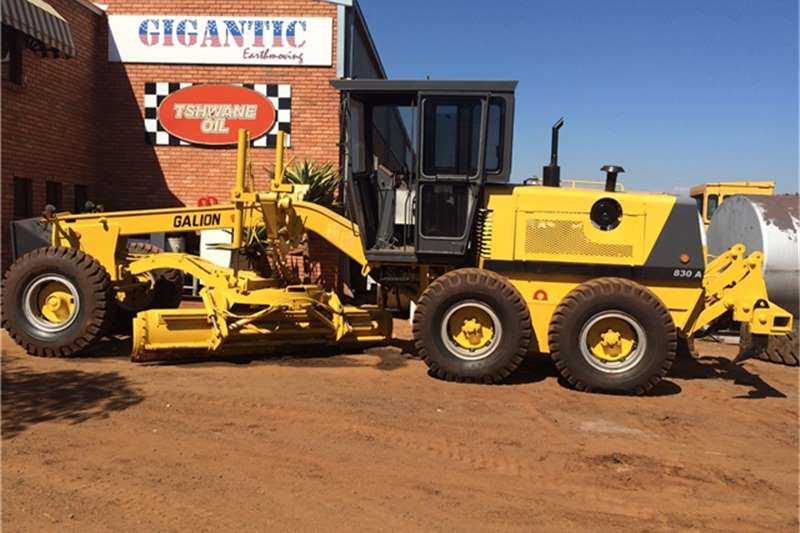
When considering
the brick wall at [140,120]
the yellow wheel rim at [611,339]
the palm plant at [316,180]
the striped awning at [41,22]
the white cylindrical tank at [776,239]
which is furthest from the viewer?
the brick wall at [140,120]

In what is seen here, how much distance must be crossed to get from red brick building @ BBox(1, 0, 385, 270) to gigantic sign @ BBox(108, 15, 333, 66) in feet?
0.06

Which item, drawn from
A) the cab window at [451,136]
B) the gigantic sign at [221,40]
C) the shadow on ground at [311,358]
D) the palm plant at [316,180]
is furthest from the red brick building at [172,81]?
the cab window at [451,136]

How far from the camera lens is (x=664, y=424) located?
5504mm

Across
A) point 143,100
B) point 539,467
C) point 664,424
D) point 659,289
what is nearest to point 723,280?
point 659,289

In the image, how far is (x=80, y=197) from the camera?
11.7 metres

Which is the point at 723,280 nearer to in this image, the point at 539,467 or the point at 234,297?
the point at 539,467

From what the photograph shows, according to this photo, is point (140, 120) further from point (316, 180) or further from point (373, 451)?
point (373, 451)

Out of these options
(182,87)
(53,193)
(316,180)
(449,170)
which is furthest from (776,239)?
(53,193)

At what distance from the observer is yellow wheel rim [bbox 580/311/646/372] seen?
6.38m

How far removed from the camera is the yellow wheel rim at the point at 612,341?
638 centimetres

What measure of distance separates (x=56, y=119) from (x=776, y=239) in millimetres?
10813

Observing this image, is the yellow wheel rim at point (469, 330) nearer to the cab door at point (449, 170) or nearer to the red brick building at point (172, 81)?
the cab door at point (449, 170)

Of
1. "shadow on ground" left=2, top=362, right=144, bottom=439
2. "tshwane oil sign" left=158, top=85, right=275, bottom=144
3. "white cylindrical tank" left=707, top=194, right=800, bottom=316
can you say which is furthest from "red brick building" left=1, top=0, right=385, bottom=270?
"white cylindrical tank" left=707, top=194, right=800, bottom=316

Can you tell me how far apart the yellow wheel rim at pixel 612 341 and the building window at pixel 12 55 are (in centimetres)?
895
